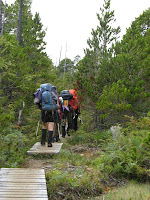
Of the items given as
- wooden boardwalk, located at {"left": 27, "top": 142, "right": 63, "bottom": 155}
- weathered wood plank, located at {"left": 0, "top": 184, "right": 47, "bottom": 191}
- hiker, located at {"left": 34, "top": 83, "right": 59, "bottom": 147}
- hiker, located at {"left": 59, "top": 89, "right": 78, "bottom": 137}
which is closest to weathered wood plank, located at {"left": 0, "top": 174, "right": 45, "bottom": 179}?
weathered wood plank, located at {"left": 0, "top": 184, "right": 47, "bottom": 191}

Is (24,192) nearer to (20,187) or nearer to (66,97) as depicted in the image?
(20,187)

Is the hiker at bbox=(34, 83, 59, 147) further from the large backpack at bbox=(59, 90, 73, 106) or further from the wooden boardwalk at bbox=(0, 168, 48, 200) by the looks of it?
the large backpack at bbox=(59, 90, 73, 106)

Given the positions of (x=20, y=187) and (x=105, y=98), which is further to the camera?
(x=105, y=98)

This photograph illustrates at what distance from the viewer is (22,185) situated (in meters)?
3.52

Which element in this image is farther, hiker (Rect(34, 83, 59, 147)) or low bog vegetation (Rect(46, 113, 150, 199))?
hiker (Rect(34, 83, 59, 147))

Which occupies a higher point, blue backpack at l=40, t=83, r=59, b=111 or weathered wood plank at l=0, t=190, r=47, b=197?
blue backpack at l=40, t=83, r=59, b=111

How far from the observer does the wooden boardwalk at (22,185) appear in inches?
123

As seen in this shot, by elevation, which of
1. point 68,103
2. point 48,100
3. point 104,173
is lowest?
point 104,173

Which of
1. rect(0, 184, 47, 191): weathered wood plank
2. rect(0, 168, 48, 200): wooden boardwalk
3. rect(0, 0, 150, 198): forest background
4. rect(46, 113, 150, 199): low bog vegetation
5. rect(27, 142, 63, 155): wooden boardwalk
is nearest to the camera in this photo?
rect(0, 168, 48, 200): wooden boardwalk

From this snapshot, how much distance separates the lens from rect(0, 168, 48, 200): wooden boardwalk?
3.12 m

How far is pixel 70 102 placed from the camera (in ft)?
30.0

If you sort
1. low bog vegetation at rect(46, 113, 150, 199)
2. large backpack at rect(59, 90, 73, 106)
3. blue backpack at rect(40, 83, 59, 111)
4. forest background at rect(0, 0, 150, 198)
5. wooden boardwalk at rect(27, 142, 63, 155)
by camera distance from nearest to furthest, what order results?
low bog vegetation at rect(46, 113, 150, 199), forest background at rect(0, 0, 150, 198), wooden boardwalk at rect(27, 142, 63, 155), blue backpack at rect(40, 83, 59, 111), large backpack at rect(59, 90, 73, 106)

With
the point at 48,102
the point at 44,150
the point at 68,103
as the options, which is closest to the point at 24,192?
the point at 44,150

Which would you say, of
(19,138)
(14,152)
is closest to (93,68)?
(19,138)
